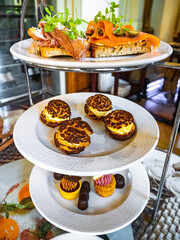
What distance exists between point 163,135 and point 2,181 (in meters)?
1.63

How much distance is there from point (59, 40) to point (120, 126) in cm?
35

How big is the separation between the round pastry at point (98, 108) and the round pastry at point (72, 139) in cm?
15

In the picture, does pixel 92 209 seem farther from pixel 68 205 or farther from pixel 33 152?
pixel 33 152

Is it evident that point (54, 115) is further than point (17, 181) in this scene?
No

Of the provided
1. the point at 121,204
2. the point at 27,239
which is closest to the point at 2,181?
the point at 27,239

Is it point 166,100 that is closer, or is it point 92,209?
point 92,209

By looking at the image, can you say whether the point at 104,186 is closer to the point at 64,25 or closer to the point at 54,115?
the point at 54,115

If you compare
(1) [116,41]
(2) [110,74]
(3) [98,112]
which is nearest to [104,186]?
(3) [98,112]

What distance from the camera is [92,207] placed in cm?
75

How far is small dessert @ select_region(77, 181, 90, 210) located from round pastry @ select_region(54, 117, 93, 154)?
223 mm

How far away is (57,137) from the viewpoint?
66 centimetres

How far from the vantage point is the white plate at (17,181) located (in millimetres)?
760

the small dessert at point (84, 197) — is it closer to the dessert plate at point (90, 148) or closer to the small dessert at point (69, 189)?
the small dessert at point (69, 189)

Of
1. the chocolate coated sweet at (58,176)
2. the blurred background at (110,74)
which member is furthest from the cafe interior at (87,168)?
the blurred background at (110,74)
